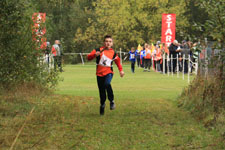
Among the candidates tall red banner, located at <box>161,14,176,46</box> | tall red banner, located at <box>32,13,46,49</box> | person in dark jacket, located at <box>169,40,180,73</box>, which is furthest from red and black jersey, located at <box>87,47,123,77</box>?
tall red banner, located at <box>161,14,176,46</box>

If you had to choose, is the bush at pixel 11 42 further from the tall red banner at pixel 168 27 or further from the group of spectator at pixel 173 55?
the tall red banner at pixel 168 27

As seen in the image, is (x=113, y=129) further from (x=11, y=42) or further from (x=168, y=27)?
(x=168, y=27)

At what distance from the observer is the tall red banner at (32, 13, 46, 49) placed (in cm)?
1536

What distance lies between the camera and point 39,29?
50.9 ft

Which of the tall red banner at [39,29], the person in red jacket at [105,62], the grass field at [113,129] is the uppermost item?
the tall red banner at [39,29]

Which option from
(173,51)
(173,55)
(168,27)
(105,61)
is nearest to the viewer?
(105,61)

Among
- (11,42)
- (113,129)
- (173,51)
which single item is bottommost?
(113,129)

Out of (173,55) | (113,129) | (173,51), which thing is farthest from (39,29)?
(173,55)

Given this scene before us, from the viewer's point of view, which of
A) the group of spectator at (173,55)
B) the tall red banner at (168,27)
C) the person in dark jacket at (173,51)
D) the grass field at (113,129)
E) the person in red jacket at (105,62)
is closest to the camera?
the grass field at (113,129)

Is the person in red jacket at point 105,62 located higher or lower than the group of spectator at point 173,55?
higher

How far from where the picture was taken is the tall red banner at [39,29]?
50.4 ft

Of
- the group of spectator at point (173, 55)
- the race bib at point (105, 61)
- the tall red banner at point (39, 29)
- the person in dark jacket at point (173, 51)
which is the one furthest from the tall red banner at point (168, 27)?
the race bib at point (105, 61)

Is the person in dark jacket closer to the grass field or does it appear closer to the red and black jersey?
the grass field

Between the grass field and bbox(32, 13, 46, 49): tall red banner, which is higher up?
bbox(32, 13, 46, 49): tall red banner
